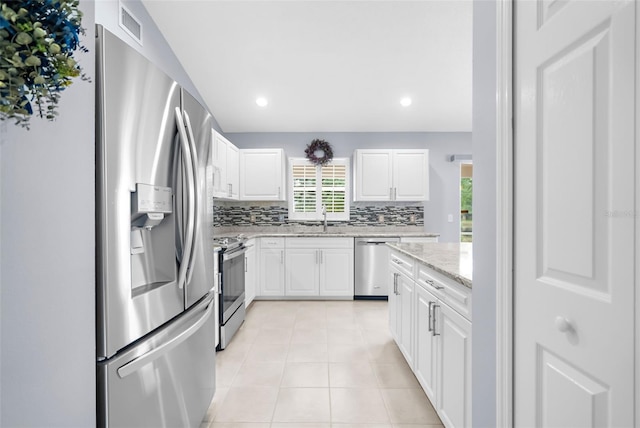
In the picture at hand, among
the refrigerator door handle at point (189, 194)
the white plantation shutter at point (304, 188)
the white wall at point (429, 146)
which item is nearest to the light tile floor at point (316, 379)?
the refrigerator door handle at point (189, 194)

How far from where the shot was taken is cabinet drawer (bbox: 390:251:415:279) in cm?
230

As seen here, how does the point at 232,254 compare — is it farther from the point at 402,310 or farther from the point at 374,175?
the point at 374,175

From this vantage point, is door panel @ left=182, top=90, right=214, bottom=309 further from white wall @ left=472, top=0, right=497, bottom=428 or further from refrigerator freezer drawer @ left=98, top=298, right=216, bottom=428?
white wall @ left=472, top=0, right=497, bottom=428

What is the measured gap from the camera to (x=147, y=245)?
132cm

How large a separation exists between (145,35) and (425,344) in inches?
130

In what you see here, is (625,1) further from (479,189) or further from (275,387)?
(275,387)

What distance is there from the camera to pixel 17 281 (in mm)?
738

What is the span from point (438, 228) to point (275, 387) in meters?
3.75

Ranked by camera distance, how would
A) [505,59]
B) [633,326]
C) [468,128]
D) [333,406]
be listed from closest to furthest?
[633,326], [505,59], [333,406], [468,128]

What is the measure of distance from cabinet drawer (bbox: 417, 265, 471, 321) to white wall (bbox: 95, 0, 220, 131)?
2756 millimetres

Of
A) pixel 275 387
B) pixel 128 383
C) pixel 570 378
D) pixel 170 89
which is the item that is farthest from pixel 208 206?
pixel 570 378

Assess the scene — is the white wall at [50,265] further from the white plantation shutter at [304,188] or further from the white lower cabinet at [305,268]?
the white plantation shutter at [304,188]

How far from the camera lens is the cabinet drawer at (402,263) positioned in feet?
7.55

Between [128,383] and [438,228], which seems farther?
[438,228]
